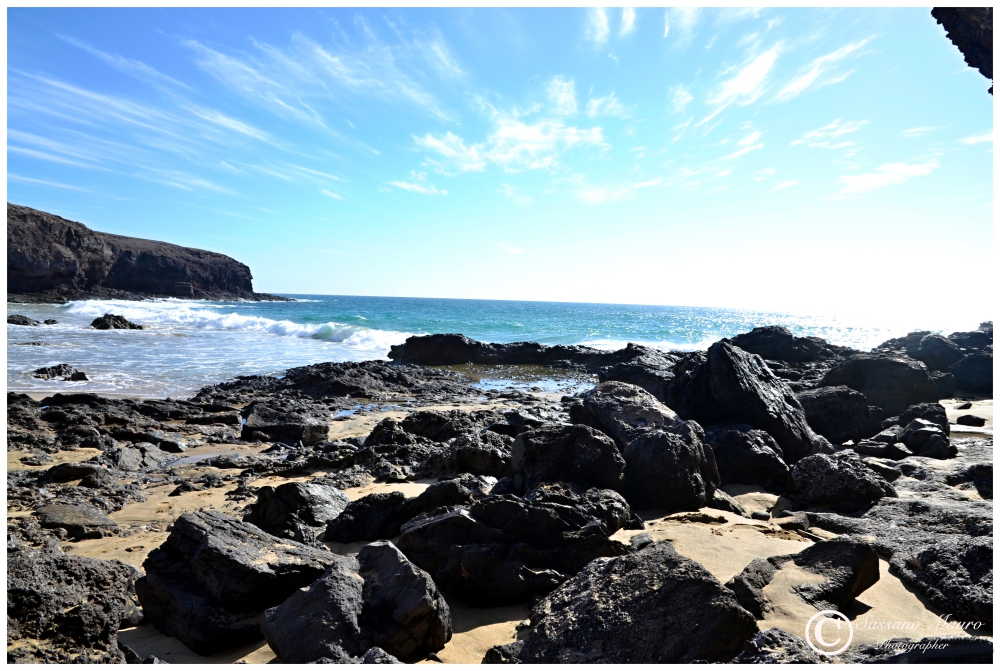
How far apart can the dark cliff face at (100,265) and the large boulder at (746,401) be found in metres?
63.5

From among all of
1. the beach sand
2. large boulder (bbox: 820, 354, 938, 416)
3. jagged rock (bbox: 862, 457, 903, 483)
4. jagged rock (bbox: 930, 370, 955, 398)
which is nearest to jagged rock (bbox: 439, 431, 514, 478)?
the beach sand

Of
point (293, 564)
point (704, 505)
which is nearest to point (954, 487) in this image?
point (704, 505)

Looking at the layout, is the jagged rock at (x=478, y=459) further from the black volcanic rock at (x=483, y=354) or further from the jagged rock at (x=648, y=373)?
the black volcanic rock at (x=483, y=354)

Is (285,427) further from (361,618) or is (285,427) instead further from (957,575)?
(957,575)

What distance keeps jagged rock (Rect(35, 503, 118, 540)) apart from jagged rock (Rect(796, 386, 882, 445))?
897 centimetres

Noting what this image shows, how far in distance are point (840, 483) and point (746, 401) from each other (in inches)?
87.9

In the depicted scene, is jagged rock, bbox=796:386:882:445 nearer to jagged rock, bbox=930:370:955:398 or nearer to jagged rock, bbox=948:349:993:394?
jagged rock, bbox=930:370:955:398

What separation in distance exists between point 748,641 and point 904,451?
609 centimetres

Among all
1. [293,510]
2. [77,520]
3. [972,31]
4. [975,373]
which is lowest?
[77,520]

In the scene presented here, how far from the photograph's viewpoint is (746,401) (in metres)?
7.05

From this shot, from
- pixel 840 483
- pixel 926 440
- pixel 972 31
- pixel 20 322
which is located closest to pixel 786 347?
pixel 926 440

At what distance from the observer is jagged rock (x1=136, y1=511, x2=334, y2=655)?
8.94 feet

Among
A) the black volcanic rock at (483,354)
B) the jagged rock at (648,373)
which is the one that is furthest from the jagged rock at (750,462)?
the black volcanic rock at (483,354)

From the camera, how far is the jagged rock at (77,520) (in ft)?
14.8
